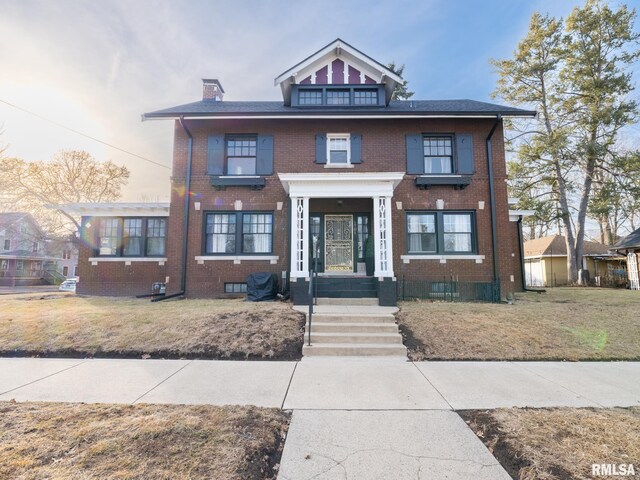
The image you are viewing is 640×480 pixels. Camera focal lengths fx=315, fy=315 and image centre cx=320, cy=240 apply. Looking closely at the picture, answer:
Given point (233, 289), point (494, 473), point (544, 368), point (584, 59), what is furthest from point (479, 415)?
point (584, 59)

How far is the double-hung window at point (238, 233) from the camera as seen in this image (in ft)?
38.5

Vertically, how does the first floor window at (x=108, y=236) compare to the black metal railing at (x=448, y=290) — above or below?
above

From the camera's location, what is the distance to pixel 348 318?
24.0ft

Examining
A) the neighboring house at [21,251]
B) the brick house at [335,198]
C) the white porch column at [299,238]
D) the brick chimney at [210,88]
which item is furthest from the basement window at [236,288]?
the neighboring house at [21,251]

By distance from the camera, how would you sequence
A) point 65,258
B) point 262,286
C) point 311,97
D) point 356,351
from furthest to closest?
point 65,258
point 311,97
point 262,286
point 356,351

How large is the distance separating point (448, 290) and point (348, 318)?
5.42m

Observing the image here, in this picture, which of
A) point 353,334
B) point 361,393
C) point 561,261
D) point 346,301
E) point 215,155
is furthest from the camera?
point 561,261

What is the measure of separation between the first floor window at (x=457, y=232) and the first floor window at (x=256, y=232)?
653 centimetres

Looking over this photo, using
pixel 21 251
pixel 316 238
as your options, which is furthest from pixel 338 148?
pixel 21 251

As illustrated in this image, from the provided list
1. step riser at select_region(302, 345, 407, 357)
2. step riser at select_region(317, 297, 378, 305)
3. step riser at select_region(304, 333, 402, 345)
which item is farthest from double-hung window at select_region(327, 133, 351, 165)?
step riser at select_region(302, 345, 407, 357)

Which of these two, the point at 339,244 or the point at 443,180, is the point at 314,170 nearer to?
the point at 339,244

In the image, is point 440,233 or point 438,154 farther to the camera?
point 438,154

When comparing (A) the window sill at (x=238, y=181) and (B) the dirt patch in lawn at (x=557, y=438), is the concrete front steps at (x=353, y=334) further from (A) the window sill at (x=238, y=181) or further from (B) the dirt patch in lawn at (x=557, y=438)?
(A) the window sill at (x=238, y=181)

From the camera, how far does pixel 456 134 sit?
469 inches
